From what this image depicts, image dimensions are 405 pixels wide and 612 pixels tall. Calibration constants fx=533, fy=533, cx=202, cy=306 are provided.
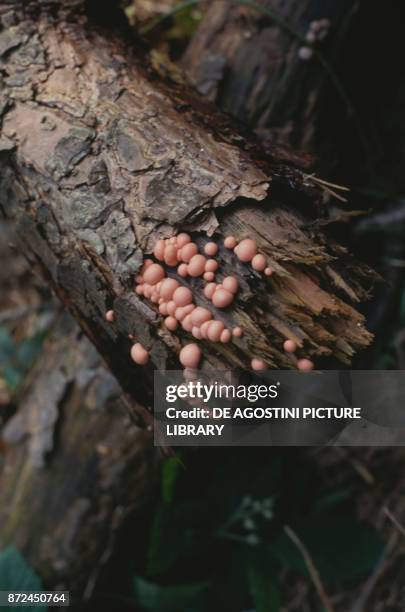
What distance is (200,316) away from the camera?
3.74ft

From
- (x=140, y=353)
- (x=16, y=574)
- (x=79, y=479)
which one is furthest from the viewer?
(x=79, y=479)

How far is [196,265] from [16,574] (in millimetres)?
1170

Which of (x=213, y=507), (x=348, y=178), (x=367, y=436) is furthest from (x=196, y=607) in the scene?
(x=348, y=178)

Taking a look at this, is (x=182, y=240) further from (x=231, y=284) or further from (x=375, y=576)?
(x=375, y=576)

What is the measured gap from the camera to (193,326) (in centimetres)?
115

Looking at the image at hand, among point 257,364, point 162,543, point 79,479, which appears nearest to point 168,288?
point 257,364

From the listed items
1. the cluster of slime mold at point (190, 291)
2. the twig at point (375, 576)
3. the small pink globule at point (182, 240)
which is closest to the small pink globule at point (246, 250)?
the cluster of slime mold at point (190, 291)

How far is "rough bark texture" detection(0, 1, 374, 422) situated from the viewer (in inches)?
45.4

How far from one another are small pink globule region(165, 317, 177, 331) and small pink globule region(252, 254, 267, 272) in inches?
8.3

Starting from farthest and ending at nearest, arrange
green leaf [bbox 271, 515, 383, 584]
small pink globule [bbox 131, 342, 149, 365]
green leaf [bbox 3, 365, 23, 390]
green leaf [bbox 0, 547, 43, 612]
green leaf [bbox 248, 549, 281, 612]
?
green leaf [bbox 3, 365, 23, 390] → green leaf [bbox 271, 515, 383, 584] → green leaf [bbox 248, 549, 281, 612] → green leaf [bbox 0, 547, 43, 612] → small pink globule [bbox 131, 342, 149, 365]

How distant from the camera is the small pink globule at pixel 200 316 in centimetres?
114

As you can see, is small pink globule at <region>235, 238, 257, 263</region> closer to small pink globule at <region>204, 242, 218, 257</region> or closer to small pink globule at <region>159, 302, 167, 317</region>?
small pink globule at <region>204, 242, 218, 257</region>

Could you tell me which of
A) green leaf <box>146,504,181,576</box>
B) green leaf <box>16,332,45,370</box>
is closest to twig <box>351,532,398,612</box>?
green leaf <box>146,504,181,576</box>

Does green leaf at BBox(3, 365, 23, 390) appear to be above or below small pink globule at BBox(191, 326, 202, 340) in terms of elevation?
below
